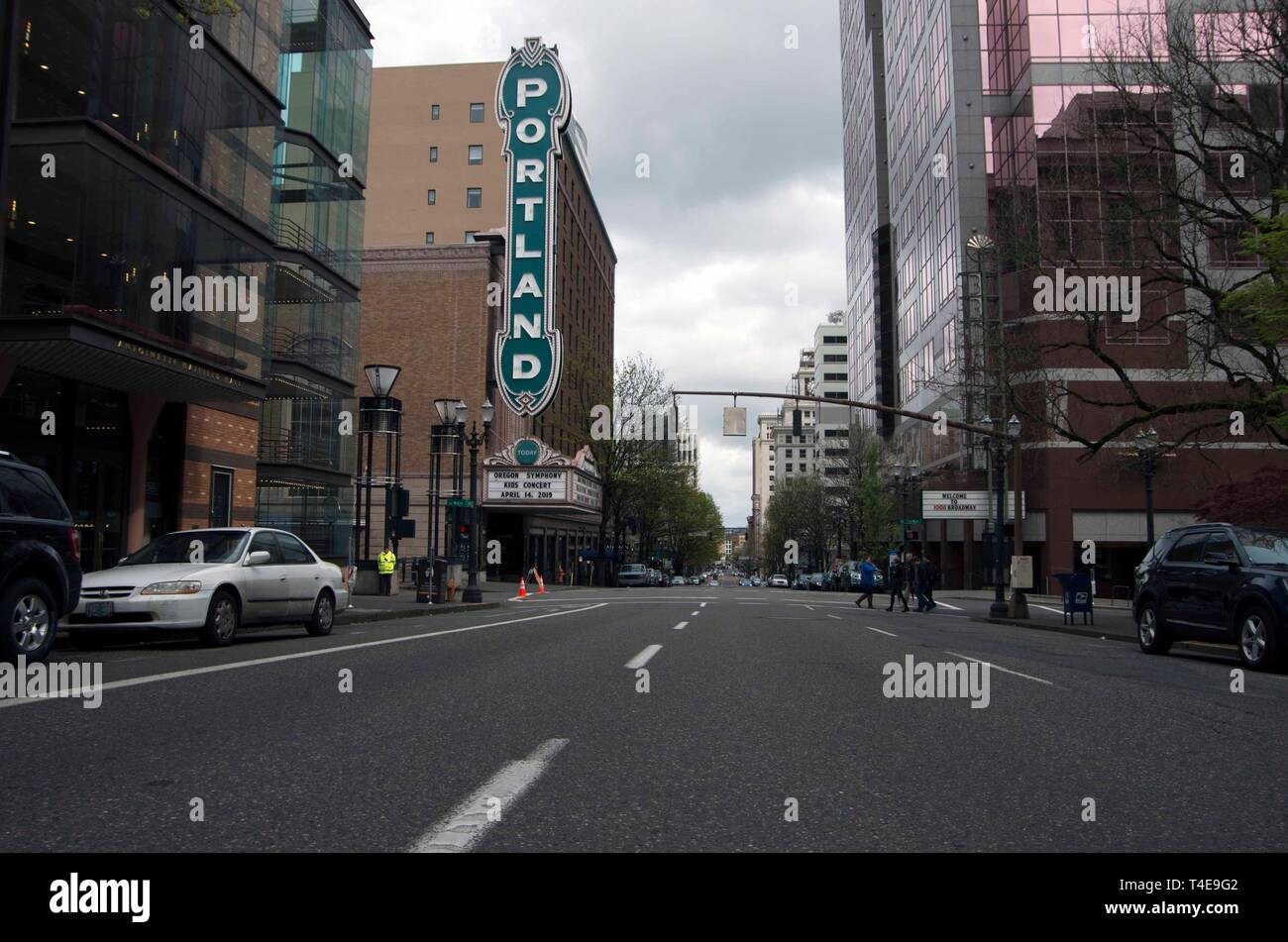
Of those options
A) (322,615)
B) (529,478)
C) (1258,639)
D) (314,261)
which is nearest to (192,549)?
(322,615)

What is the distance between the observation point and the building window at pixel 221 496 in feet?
72.1

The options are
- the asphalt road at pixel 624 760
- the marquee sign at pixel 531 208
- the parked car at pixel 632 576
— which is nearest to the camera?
the asphalt road at pixel 624 760

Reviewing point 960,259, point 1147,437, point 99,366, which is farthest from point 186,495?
point 960,259

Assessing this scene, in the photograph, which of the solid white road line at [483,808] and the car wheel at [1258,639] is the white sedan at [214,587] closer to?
the solid white road line at [483,808]

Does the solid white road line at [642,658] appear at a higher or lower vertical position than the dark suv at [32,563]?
lower

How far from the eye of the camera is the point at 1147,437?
24.4 m

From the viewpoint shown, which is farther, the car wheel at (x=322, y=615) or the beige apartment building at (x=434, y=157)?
the beige apartment building at (x=434, y=157)

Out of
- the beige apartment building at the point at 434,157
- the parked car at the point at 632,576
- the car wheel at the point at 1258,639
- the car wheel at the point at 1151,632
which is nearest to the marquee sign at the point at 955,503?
the parked car at the point at 632,576

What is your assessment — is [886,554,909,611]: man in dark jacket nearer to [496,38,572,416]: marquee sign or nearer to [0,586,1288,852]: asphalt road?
[0,586,1288,852]: asphalt road

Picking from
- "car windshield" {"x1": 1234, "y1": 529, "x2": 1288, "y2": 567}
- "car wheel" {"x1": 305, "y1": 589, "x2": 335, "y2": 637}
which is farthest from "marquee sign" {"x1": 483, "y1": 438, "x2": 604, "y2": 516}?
"car windshield" {"x1": 1234, "y1": 529, "x2": 1288, "y2": 567}

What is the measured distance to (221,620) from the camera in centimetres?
1152

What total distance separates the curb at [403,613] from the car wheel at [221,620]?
16.7 feet

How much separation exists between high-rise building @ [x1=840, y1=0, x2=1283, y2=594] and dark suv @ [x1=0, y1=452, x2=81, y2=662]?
70.1 ft
